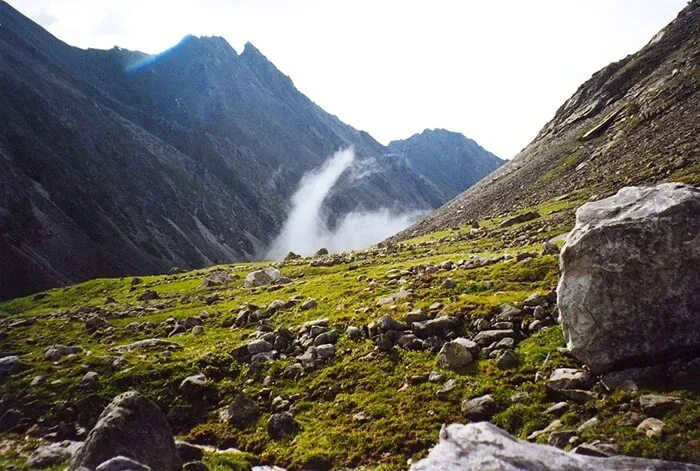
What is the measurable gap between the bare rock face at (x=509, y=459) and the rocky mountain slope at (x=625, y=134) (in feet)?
147

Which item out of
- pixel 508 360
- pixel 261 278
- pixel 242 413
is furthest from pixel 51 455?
pixel 261 278

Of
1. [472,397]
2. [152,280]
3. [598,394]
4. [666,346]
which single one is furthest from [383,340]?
[152,280]

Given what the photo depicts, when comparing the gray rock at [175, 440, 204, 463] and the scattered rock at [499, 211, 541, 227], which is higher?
the gray rock at [175, 440, 204, 463]

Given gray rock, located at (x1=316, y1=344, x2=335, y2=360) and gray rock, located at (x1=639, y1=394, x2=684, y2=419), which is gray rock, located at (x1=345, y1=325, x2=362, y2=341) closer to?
gray rock, located at (x1=316, y1=344, x2=335, y2=360)

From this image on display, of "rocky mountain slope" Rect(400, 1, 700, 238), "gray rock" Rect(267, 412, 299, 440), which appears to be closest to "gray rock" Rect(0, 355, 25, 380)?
"gray rock" Rect(267, 412, 299, 440)

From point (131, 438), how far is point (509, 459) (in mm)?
9957

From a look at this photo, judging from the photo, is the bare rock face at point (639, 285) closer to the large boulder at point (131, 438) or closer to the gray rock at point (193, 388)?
the large boulder at point (131, 438)

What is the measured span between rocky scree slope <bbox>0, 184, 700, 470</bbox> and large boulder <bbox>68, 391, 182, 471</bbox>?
16cm

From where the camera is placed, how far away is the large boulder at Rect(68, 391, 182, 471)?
1228 centimetres

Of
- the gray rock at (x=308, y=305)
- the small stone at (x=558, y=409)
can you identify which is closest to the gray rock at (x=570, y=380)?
A: the small stone at (x=558, y=409)

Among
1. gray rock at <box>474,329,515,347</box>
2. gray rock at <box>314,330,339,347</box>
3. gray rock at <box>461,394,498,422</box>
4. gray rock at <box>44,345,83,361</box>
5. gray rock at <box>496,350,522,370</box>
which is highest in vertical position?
gray rock at <box>44,345,83,361</box>

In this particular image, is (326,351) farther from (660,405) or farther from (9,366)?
(9,366)

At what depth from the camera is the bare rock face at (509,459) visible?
971 centimetres

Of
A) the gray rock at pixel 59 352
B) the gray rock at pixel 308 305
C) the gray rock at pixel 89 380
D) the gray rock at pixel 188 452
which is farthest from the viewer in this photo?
the gray rock at pixel 308 305
